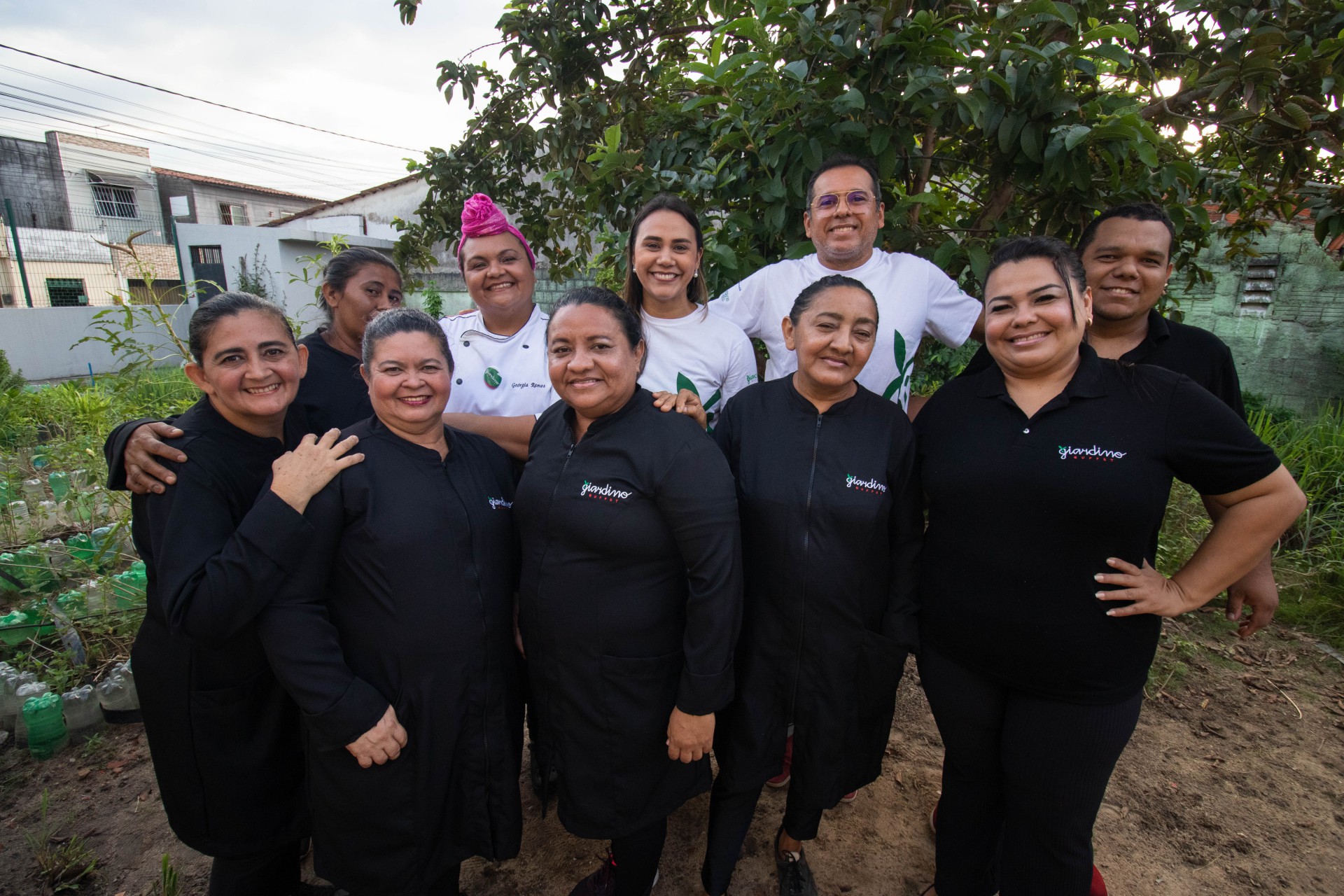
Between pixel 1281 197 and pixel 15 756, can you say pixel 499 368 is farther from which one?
pixel 1281 197

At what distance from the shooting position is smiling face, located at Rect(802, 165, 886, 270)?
2.33 m

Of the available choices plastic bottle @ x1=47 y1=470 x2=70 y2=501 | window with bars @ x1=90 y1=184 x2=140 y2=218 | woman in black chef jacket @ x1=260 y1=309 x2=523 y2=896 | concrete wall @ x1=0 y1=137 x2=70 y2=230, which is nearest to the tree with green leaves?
woman in black chef jacket @ x1=260 y1=309 x2=523 y2=896

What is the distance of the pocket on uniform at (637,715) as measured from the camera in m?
1.83

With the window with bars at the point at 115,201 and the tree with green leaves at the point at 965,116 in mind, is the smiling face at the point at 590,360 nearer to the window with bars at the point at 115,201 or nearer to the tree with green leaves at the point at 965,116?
the tree with green leaves at the point at 965,116

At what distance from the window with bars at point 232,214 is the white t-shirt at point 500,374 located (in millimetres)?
27714

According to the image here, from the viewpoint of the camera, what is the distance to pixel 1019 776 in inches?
70.2

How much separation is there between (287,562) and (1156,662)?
4.39 m

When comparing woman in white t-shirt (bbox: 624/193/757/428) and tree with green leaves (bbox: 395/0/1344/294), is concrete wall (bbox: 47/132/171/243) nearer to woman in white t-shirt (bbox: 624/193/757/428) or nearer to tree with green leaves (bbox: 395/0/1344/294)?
tree with green leaves (bbox: 395/0/1344/294)

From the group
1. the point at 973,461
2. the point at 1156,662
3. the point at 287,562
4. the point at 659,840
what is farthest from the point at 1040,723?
the point at 1156,662

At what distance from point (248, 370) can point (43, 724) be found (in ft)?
8.16

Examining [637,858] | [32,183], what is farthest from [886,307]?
[32,183]

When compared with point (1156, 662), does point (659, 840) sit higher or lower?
higher

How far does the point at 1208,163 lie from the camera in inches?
137

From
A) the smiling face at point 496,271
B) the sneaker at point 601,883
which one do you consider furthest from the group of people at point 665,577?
the smiling face at point 496,271
